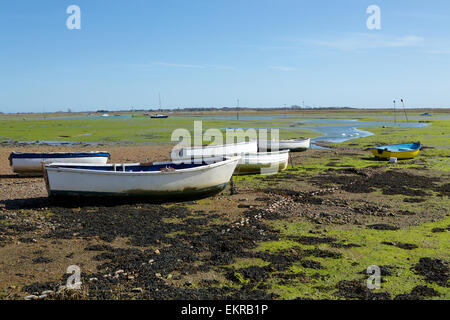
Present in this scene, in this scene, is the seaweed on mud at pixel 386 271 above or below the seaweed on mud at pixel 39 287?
below

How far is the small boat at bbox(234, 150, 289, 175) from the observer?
21.4 metres

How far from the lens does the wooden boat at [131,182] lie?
14.3 m

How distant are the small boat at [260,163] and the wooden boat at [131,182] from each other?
5.71m

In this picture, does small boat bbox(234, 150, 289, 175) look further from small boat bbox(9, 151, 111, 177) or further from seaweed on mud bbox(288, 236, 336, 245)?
seaweed on mud bbox(288, 236, 336, 245)

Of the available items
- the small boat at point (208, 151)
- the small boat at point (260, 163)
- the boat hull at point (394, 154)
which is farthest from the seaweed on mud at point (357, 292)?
the boat hull at point (394, 154)

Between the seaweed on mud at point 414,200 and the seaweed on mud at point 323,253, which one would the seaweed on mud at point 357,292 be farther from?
the seaweed on mud at point 414,200

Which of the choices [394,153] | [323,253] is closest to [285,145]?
[394,153]

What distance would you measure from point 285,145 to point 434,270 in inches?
909

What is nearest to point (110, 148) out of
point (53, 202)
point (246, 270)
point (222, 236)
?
point (53, 202)

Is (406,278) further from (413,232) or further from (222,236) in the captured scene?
(222,236)

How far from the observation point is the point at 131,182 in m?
14.6

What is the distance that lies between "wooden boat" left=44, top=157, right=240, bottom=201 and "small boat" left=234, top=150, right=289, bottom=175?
5.71 m
